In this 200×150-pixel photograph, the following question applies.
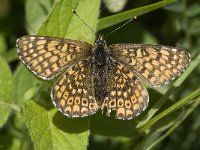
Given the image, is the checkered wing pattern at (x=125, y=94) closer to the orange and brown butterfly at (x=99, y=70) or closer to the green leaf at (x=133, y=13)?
the orange and brown butterfly at (x=99, y=70)

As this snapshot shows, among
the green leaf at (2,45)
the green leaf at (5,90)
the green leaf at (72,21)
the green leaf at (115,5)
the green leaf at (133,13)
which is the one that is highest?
the green leaf at (133,13)

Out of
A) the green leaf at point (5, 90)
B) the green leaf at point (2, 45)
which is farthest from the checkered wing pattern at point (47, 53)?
the green leaf at point (2, 45)

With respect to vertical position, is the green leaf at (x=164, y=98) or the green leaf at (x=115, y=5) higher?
the green leaf at (x=115, y=5)

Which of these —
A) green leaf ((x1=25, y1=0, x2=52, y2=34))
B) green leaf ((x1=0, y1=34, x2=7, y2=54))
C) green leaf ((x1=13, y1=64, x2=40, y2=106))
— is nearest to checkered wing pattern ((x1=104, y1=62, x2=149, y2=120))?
green leaf ((x1=13, y1=64, x2=40, y2=106))

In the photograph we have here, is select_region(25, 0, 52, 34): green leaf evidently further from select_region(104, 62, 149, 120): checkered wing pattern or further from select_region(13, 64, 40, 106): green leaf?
select_region(104, 62, 149, 120): checkered wing pattern

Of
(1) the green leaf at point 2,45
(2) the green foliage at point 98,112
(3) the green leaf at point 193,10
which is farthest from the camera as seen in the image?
(1) the green leaf at point 2,45

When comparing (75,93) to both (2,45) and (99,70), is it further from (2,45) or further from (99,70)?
(2,45)

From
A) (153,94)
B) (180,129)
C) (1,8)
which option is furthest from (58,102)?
(1,8)
